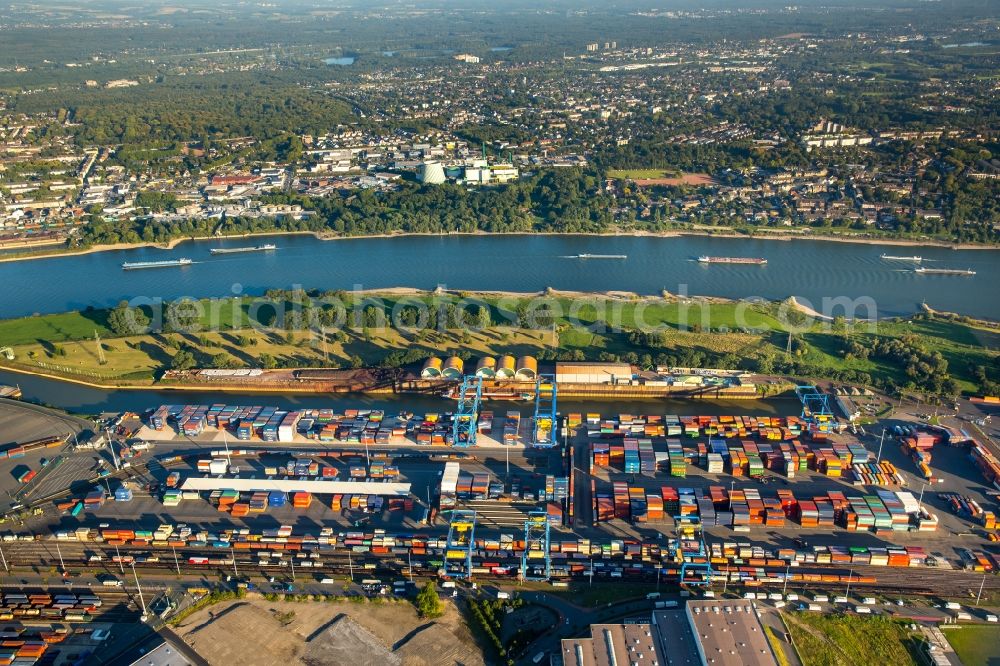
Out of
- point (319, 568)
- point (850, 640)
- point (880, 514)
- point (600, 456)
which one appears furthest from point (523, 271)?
point (850, 640)

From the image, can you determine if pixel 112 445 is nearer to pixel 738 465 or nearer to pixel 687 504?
pixel 687 504

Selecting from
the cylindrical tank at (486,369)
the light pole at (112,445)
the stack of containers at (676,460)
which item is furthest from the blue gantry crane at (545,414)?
the light pole at (112,445)

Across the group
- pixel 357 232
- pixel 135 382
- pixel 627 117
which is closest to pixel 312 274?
pixel 357 232

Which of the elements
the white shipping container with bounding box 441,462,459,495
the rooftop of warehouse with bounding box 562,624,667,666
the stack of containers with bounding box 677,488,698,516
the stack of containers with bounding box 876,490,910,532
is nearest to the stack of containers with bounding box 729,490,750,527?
the stack of containers with bounding box 677,488,698,516

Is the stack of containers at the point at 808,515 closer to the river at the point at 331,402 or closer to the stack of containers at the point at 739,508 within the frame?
the stack of containers at the point at 739,508

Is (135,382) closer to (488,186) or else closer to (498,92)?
(488,186)

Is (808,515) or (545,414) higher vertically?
(808,515)

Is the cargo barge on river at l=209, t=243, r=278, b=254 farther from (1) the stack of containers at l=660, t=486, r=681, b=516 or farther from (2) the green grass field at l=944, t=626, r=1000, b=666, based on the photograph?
(2) the green grass field at l=944, t=626, r=1000, b=666

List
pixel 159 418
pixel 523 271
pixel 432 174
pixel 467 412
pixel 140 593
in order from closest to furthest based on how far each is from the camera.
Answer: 1. pixel 140 593
2. pixel 159 418
3. pixel 467 412
4. pixel 523 271
5. pixel 432 174
